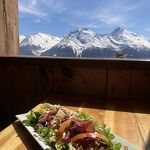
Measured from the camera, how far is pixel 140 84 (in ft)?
8.02

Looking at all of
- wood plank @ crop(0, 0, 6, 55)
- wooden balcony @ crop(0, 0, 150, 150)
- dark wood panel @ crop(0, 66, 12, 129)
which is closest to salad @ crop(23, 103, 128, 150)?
wooden balcony @ crop(0, 0, 150, 150)

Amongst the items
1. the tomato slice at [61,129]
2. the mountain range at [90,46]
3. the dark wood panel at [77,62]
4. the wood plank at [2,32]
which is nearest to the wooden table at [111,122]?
the tomato slice at [61,129]

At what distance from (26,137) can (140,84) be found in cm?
132

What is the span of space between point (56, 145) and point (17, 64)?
1.69 metres

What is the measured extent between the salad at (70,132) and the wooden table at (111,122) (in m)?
0.09

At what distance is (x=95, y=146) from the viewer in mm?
1093

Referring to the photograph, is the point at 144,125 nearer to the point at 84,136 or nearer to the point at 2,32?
the point at 84,136

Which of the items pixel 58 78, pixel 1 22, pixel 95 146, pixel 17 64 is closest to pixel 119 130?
pixel 95 146

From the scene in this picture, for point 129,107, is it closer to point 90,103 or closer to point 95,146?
point 90,103

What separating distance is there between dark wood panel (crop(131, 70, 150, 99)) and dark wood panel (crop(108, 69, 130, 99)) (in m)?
0.05

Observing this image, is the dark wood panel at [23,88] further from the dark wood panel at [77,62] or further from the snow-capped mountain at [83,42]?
the snow-capped mountain at [83,42]

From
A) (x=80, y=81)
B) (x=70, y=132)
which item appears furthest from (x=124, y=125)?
(x=80, y=81)

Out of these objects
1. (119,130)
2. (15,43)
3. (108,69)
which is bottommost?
(119,130)

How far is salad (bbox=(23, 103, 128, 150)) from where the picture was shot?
1103 mm
